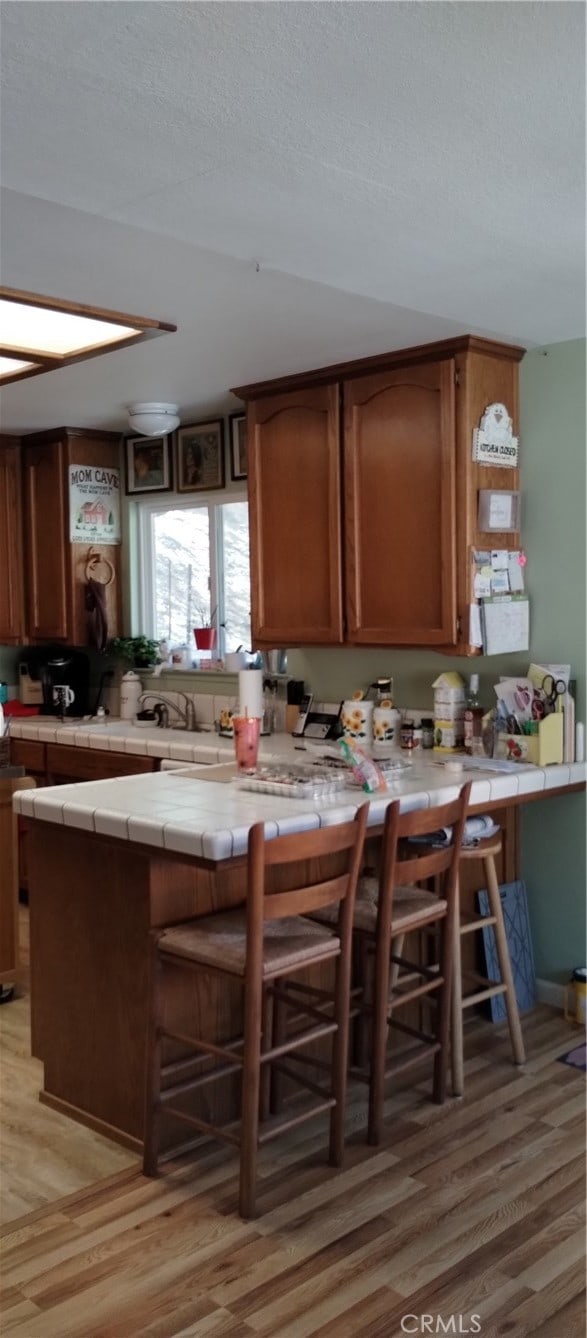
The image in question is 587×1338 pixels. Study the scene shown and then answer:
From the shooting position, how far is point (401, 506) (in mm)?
3809

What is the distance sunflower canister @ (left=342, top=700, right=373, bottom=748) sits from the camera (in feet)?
13.4

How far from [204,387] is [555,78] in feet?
Answer: 8.77

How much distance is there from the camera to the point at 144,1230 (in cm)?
246

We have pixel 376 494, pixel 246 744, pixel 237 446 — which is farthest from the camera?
pixel 237 446

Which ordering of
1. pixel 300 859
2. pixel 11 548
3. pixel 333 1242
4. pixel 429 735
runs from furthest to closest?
pixel 11 548 < pixel 429 735 < pixel 300 859 < pixel 333 1242

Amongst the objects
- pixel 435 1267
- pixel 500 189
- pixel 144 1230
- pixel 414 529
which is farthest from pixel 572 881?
pixel 500 189

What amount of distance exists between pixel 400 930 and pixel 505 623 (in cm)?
126

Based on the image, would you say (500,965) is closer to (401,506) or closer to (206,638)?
(401,506)

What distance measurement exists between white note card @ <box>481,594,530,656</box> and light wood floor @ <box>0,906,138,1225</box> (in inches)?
75.3

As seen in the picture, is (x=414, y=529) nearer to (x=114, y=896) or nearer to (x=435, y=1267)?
(x=114, y=896)

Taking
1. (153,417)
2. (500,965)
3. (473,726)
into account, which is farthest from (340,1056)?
(153,417)

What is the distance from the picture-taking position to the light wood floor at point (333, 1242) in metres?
2.17

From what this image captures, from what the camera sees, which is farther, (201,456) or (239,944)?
(201,456)

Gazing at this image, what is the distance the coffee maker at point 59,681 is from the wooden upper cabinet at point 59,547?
169 mm
